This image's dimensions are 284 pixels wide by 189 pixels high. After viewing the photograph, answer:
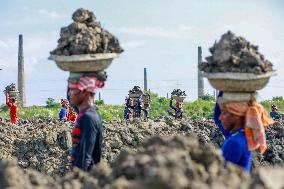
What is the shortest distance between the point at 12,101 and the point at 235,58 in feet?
49.1

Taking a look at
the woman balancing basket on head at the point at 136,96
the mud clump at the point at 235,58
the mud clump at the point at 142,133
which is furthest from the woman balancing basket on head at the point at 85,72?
the woman balancing basket on head at the point at 136,96

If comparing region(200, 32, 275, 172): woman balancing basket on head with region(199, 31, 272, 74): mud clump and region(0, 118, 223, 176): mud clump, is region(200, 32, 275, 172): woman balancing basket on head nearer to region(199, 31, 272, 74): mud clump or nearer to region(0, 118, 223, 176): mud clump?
region(199, 31, 272, 74): mud clump

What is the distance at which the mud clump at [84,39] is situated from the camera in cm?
586

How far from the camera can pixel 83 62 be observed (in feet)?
18.9

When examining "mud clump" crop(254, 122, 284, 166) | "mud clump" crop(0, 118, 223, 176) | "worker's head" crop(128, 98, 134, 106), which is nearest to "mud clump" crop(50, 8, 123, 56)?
"mud clump" crop(0, 118, 223, 176)

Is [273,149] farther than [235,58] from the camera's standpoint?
Yes

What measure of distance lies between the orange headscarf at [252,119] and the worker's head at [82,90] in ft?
3.87

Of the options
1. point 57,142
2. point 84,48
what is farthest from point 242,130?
point 57,142

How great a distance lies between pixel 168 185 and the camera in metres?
3.04

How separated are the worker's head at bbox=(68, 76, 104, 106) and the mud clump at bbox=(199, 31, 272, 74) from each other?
987 mm

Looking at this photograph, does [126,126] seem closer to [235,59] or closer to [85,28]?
[85,28]

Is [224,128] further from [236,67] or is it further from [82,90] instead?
[82,90]

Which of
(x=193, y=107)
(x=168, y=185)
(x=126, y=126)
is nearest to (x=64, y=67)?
(x=168, y=185)

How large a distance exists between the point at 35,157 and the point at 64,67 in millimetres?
7993
